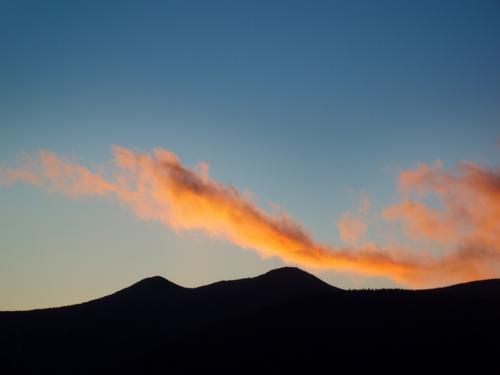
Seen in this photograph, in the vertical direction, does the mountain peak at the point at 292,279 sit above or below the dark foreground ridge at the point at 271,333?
above

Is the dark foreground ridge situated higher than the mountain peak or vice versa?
the mountain peak

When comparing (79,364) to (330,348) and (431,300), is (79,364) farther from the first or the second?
(431,300)

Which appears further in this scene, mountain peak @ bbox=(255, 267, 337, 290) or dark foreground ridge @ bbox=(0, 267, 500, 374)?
mountain peak @ bbox=(255, 267, 337, 290)

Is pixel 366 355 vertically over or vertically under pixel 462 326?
under

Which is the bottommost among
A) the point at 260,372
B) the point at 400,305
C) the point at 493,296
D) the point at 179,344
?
the point at 260,372

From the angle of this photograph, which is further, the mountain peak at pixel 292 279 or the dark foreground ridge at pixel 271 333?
the mountain peak at pixel 292 279

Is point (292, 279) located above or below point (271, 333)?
above

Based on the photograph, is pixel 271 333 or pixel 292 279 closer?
pixel 271 333

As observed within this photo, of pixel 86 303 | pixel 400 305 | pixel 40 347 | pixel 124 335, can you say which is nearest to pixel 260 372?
pixel 400 305
